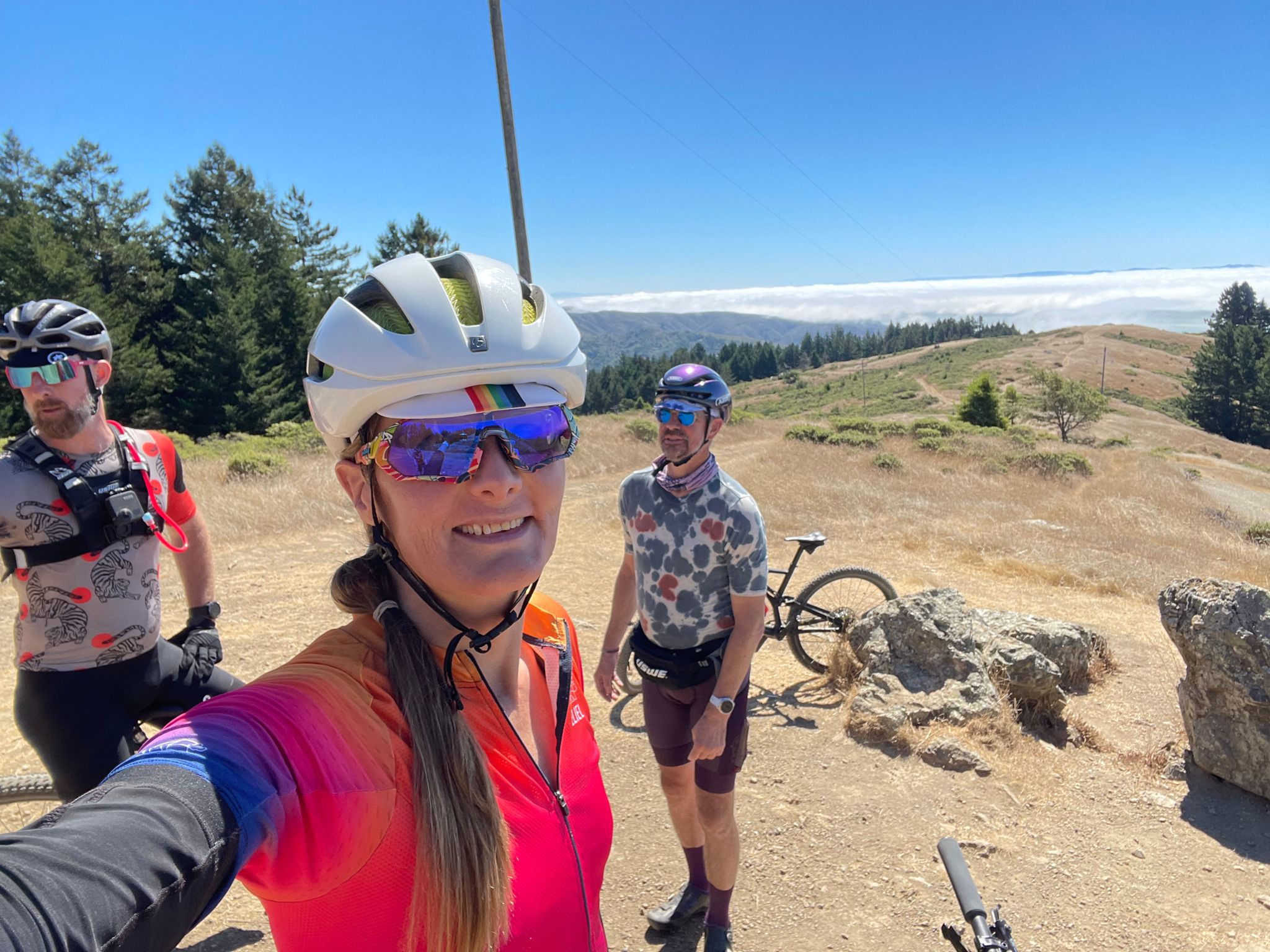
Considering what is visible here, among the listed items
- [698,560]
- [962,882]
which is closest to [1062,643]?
[698,560]

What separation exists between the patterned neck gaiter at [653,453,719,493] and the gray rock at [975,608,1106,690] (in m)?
4.19

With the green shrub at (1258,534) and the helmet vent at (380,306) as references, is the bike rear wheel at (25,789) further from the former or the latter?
the green shrub at (1258,534)

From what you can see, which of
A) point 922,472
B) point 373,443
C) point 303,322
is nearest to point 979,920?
point 373,443

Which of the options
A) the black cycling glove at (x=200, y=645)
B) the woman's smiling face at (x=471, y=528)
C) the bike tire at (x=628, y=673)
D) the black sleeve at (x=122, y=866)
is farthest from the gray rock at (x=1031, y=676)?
the black sleeve at (x=122, y=866)

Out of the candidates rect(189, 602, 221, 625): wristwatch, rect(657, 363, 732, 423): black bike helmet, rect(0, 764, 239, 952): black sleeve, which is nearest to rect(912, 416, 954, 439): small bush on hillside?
rect(657, 363, 732, 423): black bike helmet

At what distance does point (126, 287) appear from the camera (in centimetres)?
3344

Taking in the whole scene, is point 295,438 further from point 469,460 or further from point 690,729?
point 469,460

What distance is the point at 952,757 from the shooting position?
15.8ft

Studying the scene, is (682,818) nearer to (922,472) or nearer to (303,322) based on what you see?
(922,472)

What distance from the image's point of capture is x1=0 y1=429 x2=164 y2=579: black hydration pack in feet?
8.73

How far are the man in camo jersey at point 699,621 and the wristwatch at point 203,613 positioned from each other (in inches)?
75.9

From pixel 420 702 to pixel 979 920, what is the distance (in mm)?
1403

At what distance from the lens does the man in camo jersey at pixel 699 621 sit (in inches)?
120

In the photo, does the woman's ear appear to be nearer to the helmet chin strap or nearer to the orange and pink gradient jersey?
the helmet chin strap
